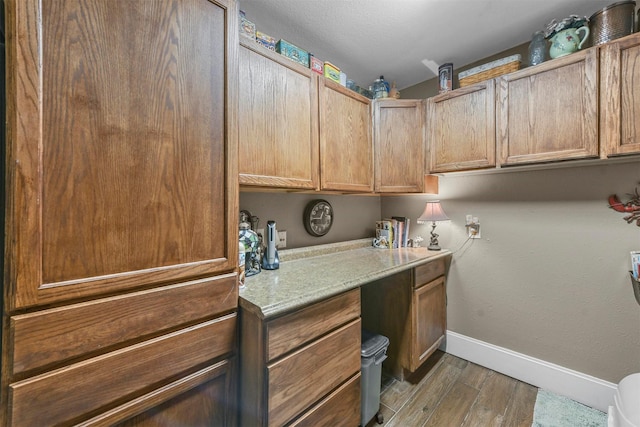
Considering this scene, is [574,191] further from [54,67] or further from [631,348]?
[54,67]

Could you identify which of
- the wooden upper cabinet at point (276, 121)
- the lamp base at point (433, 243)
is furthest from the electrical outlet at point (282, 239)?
the lamp base at point (433, 243)

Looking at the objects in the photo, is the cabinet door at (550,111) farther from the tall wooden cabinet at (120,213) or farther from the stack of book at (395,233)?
the tall wooden cabinet at (120,213)

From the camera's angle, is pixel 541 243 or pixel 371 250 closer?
pixel 541 243

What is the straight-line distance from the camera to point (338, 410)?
1.27 m

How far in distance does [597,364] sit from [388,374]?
1356 millimetres

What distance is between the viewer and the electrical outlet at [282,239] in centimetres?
191

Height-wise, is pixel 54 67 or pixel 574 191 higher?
pixel 54 67

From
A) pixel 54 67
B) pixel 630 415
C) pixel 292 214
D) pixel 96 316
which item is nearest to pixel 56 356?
pixel 96 316

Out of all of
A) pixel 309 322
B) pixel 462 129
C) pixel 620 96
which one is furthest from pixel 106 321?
pixel 620 96

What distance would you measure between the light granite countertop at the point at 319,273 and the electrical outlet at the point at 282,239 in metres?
0.06

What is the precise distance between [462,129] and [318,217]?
1311mm

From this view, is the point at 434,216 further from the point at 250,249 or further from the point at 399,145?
the point at 250,249

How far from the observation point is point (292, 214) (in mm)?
2008

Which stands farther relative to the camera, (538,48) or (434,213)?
(434,213)
